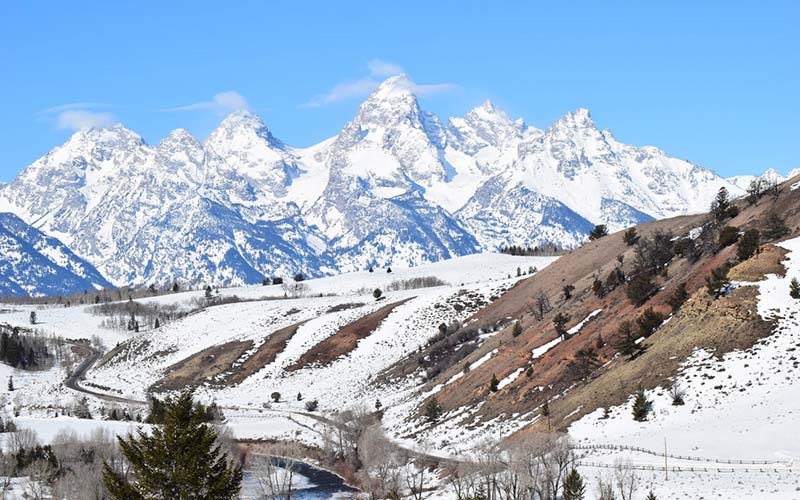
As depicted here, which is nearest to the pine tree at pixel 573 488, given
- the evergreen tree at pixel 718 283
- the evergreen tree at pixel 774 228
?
the evergreen tree at pixel 718 283

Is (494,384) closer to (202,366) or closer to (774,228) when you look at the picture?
(774,228)

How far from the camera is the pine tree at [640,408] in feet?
228

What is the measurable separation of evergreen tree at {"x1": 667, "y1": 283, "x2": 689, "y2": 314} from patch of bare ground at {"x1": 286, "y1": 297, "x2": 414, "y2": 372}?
72.6 meters

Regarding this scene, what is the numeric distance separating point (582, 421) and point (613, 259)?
197 feet

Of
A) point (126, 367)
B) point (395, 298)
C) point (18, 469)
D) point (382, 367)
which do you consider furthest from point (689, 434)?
point (126, 367)

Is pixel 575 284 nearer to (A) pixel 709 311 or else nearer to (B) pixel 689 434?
(A) pixel 709 311

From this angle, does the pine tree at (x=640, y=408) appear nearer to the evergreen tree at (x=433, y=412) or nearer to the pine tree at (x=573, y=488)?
the pine tree at (x=573, y=488)

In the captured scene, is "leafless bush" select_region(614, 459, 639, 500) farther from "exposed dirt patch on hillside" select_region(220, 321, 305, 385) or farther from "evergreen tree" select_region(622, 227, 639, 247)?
"exposed dirt patch on hillside" select_region(220, 321, 305, 385)

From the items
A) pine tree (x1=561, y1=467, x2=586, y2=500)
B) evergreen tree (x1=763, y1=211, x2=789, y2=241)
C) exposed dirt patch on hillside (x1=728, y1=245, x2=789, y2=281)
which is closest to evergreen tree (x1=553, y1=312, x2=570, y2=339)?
exposed dirt patch on hillside (x1=728, y1=245, x2=789, y2=281)

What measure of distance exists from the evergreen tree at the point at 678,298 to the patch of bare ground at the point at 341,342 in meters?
72.6

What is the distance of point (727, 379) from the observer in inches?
2756

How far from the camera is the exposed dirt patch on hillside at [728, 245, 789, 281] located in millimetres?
81062

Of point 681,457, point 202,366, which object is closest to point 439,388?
point 681,457

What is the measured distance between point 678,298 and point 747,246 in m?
8.19
